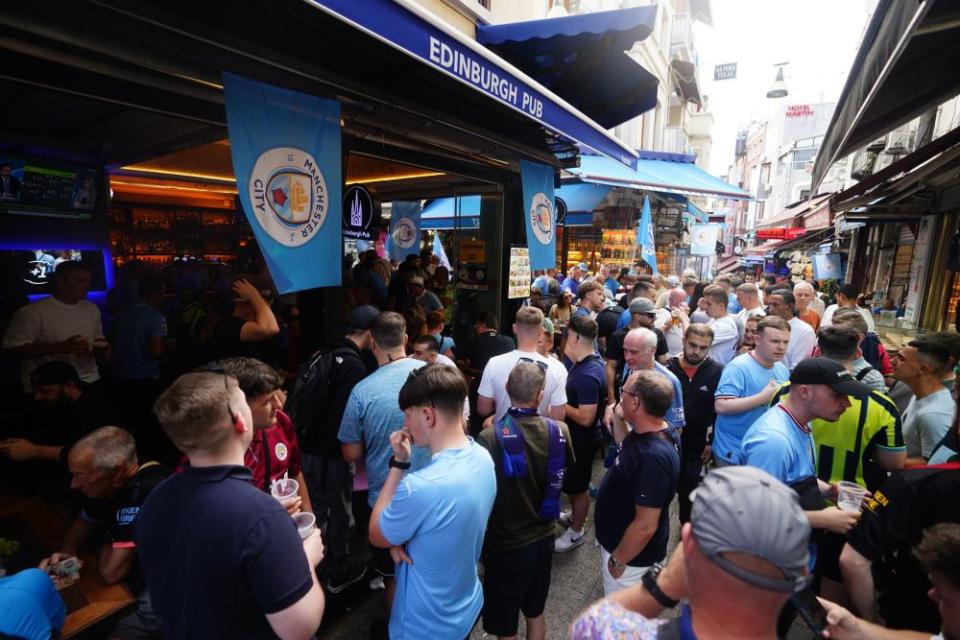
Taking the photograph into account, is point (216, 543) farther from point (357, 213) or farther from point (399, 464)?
point (357, 213)

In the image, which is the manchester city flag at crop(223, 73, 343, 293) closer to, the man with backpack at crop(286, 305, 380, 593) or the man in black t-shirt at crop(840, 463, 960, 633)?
the man with backpack at crop(286, 305, 380, 593)

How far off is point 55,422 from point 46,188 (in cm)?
434

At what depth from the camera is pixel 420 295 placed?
253 inches

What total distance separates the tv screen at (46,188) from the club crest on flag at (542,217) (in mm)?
6159

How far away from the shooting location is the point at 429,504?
1836 mm

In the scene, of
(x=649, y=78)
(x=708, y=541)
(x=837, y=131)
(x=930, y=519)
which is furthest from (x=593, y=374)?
(x=649, y=78)

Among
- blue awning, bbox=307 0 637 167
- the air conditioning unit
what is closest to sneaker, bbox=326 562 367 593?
blue awning, bbox=307 0 637 167

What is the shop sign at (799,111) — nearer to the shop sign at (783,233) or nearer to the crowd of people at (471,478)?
the shop sign at (783,233)

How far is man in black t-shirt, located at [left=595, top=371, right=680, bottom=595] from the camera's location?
2361mm

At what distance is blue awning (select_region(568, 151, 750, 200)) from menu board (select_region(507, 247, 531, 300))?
1695 millimetres

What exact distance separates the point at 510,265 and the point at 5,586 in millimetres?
5915

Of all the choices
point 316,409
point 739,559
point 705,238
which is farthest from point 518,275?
point 705,238

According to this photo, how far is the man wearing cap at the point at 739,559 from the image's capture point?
101cm

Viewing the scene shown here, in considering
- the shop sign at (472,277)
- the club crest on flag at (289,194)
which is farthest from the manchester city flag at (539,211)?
the club crest on flag at (289,194)
